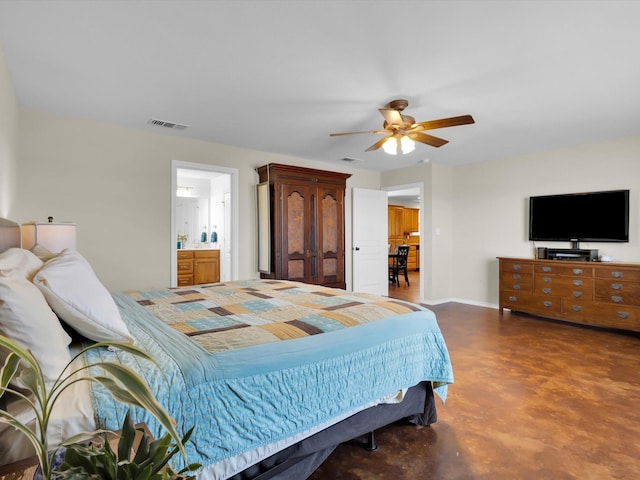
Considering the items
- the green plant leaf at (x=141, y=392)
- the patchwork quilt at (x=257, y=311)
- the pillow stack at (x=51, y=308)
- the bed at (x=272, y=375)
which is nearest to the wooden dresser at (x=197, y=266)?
the patchwork quilt at (x=257, y=311)

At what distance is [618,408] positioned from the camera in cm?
232

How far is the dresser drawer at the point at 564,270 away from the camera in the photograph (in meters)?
4.25

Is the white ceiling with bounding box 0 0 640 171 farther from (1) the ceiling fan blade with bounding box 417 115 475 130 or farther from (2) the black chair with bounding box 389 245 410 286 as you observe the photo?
(2) the black chair with bounding box 389 245 410 286

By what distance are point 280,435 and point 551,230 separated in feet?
16.1

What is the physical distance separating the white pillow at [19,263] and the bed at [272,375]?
0.10m

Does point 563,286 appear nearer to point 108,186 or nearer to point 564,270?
point 564,270

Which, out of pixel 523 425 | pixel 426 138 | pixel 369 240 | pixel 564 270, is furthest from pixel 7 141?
pixel 564 270

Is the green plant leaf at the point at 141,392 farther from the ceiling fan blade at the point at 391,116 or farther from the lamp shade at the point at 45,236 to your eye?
the ceiling fan blade at the point at 391,116

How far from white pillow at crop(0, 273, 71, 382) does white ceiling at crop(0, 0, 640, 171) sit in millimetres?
1658

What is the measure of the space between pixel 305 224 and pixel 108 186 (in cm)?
237

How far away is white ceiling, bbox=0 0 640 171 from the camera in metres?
1.95

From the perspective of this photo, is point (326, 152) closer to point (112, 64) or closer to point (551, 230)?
point (112, 64)

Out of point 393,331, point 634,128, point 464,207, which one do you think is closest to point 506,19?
point 393,331

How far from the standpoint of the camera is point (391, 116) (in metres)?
2.92
